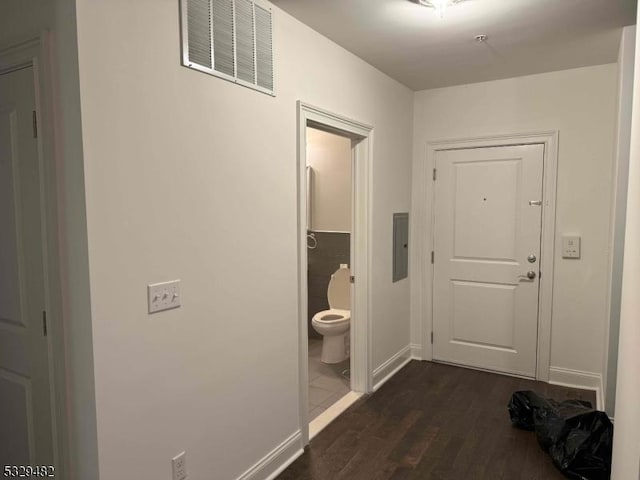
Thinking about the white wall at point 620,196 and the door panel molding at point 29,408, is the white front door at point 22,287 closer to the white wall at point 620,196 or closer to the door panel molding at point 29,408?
the door panel molding at point 29,408

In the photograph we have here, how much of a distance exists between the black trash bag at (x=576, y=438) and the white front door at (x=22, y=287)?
251 centimetres

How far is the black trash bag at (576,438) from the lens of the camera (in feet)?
7.70

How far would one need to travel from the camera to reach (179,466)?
1.89m

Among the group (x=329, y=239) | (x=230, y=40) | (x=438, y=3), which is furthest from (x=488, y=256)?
(x=230, y=40)

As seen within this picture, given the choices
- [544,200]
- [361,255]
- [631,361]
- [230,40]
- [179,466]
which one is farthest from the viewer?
[544,200]

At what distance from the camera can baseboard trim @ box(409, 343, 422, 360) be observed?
168 inches

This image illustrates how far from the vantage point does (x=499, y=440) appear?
2.78m

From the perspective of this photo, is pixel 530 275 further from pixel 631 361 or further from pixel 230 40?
pixel 230 40

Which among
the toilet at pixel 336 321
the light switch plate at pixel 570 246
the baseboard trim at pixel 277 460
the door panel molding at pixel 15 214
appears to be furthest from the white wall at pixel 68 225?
the light switch plate at pixel 570 246

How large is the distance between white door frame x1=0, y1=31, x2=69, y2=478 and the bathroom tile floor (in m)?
1.77

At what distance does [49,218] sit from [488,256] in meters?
3.34

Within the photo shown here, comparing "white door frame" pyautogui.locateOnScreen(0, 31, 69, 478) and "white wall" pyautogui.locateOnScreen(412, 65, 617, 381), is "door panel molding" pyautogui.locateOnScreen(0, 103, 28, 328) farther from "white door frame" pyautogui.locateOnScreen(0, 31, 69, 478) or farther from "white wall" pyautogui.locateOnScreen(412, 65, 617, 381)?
"white wall" pyautogui.locateOnScreen(412, 65, 617, 381)

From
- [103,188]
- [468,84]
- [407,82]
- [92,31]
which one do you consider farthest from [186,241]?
[468,84]

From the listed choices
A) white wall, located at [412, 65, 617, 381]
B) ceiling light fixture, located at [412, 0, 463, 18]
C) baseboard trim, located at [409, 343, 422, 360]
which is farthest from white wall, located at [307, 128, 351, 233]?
ceiling light fixture, located at [412, 0, 463, 18]
